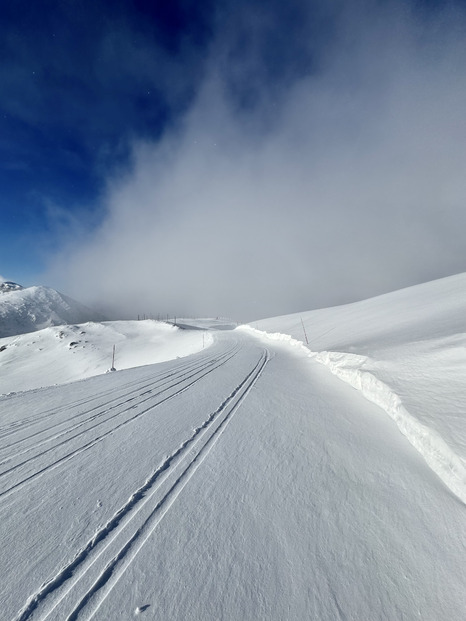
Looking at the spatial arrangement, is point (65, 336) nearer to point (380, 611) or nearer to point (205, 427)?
point (205, 427)

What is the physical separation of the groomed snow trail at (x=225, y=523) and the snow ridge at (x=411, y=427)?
0.57ft

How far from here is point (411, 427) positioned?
4.16 metres

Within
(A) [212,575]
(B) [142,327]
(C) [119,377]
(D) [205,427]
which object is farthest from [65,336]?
(A) [212,575]

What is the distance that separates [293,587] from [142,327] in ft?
164

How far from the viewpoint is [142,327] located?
48688mm

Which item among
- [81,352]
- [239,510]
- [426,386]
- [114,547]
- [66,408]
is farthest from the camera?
[81,352]

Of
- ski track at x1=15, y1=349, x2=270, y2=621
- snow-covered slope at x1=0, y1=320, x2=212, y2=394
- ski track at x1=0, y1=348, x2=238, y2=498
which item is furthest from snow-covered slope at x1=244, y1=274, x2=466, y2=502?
snow-covered slope at x1=0, y1=320, x2=212, y2=394

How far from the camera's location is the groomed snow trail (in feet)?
6.41

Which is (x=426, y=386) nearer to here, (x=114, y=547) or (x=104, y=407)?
(x=114, y=547)

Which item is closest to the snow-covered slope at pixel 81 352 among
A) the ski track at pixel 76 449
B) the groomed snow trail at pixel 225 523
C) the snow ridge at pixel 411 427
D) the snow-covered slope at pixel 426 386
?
the ski track at pixel 76 449

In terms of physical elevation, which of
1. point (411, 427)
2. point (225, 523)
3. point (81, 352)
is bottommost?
point (225, 523)

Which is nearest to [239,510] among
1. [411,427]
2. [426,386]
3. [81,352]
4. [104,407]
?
[411,427]

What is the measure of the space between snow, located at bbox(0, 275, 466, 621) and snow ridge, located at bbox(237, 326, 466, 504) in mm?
46

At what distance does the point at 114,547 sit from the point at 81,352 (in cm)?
3558
